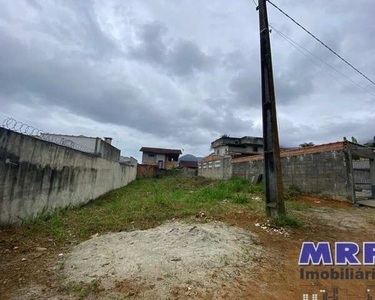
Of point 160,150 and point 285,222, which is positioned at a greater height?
point 160,150

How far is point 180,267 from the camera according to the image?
288 centimetres

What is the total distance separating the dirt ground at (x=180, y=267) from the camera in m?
2.38

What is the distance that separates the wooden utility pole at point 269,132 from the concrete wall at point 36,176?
5.54m

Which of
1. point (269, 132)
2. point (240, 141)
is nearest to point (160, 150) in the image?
point (240, 141)

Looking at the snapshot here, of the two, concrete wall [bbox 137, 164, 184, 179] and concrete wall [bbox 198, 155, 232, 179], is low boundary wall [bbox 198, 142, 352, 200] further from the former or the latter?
concrete wall [bbox 137, 164, 184, 179]

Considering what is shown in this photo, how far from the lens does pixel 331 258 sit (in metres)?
3.43

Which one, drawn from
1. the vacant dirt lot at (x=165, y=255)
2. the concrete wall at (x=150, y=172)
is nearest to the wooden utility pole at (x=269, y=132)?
the vacant dirt lot at (x=165, y=255)

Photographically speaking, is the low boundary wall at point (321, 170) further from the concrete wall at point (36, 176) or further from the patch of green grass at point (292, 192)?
the concrete wall at point (36, 176)

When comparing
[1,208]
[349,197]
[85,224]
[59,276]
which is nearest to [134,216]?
[85,224]

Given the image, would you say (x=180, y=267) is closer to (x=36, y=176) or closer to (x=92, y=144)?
(x=36, y=176)

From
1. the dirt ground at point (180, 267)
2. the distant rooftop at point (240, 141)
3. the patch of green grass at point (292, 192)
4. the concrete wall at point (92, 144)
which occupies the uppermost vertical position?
the distant rooftop at point (240, 141)

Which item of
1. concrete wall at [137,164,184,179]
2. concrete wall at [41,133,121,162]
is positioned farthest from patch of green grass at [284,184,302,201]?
concrete wall at [137,164,184,179]

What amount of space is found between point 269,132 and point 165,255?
12.7 ft

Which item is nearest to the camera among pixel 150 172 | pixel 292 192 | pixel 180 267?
pixel 180 267
